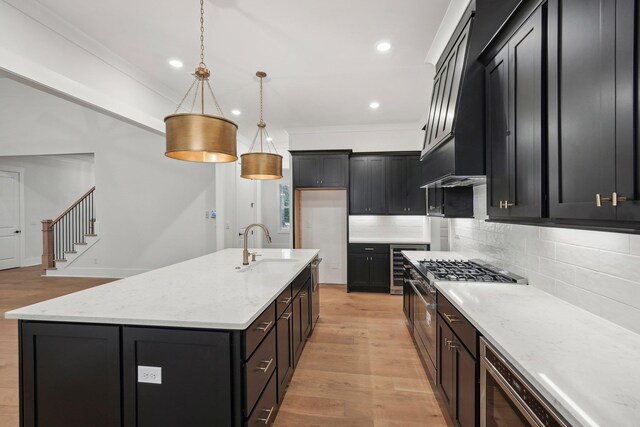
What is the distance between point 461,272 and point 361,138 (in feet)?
11.9

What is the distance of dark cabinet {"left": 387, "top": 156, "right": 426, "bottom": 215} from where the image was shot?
5.08m

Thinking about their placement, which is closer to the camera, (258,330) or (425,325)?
(258,330)

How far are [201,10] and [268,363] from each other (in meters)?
2.69

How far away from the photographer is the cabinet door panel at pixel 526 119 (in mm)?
1439

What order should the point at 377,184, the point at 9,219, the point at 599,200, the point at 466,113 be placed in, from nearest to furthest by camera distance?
the point at 599,200 → the point at 466,113 → the point at 377,184 → the point at 9,219

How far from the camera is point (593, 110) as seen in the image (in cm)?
110

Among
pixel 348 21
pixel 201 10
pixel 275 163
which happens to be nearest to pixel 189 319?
pixel 275 163

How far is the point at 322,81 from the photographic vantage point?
3562 mm

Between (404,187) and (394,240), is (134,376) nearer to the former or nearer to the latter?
(394,240)

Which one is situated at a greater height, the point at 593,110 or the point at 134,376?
the point at 593,110

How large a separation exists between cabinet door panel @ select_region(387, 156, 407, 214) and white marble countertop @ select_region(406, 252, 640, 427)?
335 centimetres

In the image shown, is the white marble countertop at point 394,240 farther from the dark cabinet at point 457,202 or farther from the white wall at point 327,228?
the dark cabinet at point 457,202

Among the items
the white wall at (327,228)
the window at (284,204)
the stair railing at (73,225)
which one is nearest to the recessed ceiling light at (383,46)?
the white wall at (327,228)

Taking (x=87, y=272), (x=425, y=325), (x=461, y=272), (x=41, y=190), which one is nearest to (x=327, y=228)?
(x=425, y=325)
